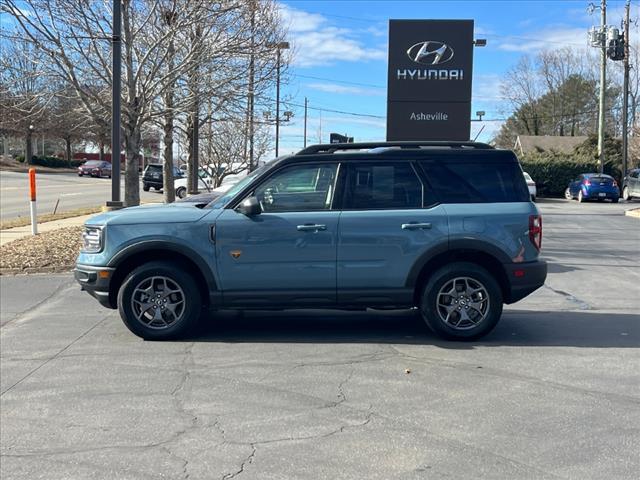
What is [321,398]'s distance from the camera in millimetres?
4805

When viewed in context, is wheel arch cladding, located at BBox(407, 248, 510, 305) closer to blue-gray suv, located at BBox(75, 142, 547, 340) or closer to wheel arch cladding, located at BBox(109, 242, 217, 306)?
blue-gray suv, located at BBox(75, 142, 547, 340)

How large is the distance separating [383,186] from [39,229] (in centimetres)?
1175

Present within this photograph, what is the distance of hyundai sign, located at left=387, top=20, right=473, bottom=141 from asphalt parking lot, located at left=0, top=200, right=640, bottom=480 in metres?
8.46

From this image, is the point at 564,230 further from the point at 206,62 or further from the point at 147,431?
the point at 147,431

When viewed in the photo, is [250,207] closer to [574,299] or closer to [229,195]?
[229,195]

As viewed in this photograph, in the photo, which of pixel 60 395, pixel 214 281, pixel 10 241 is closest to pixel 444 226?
pixel 214 281

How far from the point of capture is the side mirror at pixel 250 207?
19.9 feet

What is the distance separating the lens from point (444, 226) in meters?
6.21

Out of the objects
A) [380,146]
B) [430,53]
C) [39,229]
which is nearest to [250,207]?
[380,146]

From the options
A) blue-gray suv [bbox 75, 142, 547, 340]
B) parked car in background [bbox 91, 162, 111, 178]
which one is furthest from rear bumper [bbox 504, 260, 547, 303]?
parked car in background [bbox 91, 162, 111, 178]

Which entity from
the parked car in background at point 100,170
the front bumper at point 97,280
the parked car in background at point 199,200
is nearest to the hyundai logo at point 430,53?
the parked car in background at point 199,200

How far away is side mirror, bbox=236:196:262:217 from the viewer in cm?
607

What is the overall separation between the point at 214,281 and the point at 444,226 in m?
2.32

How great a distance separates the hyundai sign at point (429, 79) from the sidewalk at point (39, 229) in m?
8.63
